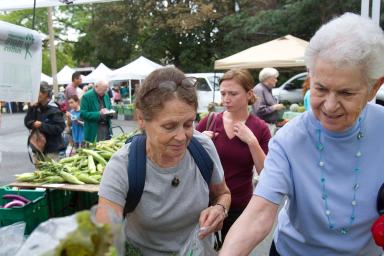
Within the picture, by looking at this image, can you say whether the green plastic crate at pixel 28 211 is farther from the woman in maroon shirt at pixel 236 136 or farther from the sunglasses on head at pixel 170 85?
the sunglasses on head at pixel 170 85

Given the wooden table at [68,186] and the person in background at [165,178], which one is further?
the wooden table at [68,186]

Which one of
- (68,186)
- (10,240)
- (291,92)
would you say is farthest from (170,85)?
(291,92)

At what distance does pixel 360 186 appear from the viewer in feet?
4.78

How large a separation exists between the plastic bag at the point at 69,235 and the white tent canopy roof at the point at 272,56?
1323 centimetres

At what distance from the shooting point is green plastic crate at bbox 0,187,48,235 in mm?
3531

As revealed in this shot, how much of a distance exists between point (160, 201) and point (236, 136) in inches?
54.1

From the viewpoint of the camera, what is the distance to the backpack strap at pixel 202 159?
5.85ft

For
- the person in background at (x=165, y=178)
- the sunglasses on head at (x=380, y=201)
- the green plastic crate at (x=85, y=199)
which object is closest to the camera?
the sunglasses on head at (x=380, y=201)

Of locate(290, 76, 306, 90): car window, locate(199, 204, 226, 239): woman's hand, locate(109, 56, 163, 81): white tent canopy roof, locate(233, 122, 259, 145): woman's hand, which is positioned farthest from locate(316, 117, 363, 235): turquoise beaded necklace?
locate(290, 76, 306, 90): car window

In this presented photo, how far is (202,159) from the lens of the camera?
179 cm

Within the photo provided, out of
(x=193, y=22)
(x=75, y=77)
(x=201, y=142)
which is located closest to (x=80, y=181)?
(x=201, y=142)

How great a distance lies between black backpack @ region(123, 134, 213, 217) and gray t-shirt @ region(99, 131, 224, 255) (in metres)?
0.02

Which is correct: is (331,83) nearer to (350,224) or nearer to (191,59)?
(350,224)

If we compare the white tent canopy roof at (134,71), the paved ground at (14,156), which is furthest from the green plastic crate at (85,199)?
the white tent canopy roof at (134,71)
